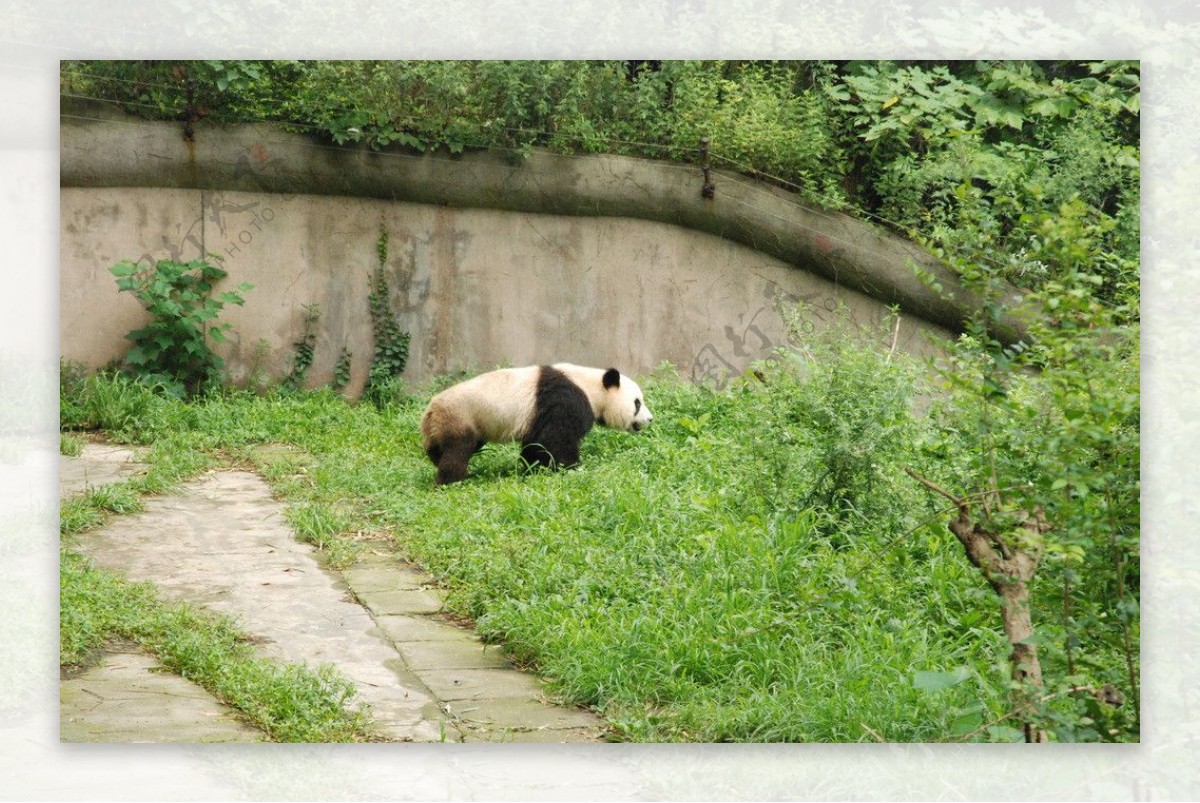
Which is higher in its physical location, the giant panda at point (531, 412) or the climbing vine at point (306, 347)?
the climbing vine at point (306, 347)

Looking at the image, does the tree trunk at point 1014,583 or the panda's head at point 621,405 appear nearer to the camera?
the tree trunk at point 1014,583

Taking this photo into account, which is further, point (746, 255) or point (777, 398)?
point (746, 255)

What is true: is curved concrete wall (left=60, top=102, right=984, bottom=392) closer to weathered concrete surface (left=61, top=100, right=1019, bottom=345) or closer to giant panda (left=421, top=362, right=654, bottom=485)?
weathered concrete surface (left=61, top=100, right=1019, bottom=345)

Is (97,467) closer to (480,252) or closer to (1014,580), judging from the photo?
(480,252)

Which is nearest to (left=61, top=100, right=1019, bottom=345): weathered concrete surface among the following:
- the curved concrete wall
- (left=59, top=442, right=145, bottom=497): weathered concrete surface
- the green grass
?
the curved concrete wall

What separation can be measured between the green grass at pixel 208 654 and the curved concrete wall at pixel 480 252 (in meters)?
0.91

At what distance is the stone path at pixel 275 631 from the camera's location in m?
3.47

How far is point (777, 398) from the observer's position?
180 inches

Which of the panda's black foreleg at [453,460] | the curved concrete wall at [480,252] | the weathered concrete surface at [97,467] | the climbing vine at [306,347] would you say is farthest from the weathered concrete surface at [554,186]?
the panda's black foreleg at [453,460]

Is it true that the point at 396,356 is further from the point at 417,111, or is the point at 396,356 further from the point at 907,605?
the point at 907,605

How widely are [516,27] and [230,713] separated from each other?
7.81 ft

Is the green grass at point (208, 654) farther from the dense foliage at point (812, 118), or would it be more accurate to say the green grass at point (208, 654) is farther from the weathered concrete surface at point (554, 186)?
the dense foliage at point (812, 118)

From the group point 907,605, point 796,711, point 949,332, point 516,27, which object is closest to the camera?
point 796,711

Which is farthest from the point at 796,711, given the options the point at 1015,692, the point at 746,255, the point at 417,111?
the point at 417,111
